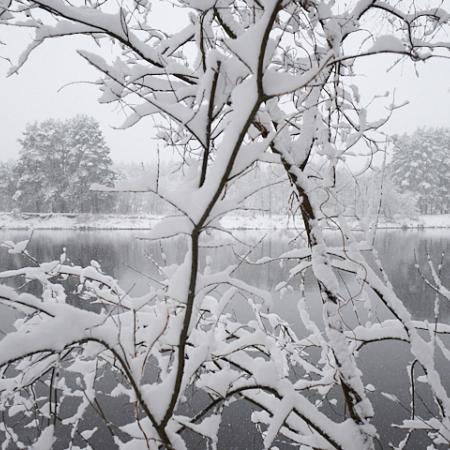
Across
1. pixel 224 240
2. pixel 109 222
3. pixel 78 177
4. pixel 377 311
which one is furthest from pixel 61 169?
pixel 224 240

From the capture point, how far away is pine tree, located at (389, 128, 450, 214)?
53594 mm

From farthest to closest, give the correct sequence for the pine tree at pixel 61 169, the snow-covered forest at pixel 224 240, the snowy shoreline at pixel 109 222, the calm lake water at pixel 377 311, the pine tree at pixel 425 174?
1. the pine tree at pixel 425 174
2. the pine tree at pixel 61 169
3. the snowy shoreline at pixel 109 222
4. the calm lake water at pixel 377 311
5. the snow-covered forest at pixel 224 240

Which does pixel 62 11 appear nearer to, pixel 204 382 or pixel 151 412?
pixel 151 412

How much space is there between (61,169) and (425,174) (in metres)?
56.3

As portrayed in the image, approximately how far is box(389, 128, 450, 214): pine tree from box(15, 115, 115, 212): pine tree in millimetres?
45993

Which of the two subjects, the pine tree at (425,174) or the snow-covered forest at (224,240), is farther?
the pine tree at (425,174)

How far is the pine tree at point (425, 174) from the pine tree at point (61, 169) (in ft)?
151

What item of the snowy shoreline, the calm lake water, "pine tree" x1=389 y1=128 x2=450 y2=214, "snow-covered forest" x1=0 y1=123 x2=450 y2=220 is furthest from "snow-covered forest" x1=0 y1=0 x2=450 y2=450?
"pine tree" x1=389 y1=128 x2=450 y2=214

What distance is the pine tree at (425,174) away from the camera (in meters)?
53.6

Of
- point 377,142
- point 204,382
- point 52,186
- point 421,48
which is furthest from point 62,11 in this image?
point 52,186

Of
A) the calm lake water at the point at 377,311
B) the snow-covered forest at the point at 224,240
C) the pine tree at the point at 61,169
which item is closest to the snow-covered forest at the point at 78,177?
the pine tree at the point at 61,169

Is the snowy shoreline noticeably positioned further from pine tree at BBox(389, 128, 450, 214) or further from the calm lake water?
the calm lake water

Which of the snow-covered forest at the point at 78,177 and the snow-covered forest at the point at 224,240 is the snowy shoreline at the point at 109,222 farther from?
the snow-covered forest at the point at 224,240

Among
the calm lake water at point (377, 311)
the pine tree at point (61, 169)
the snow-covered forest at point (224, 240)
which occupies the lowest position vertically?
the calm lake water at point (377, 311)
